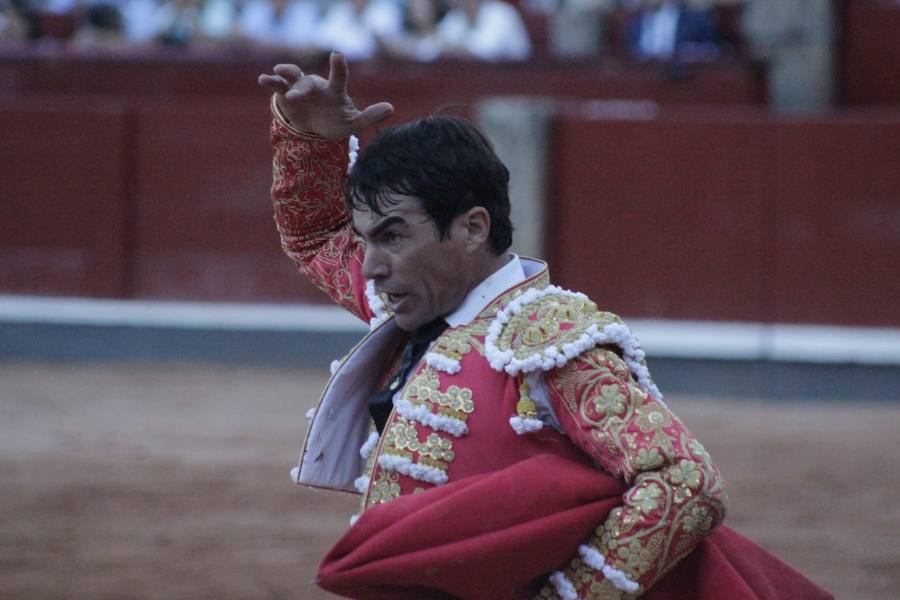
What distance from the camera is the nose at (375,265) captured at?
1.53m

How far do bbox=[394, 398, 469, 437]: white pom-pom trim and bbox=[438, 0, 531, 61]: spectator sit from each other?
6.34 meters

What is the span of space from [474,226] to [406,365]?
0.19m

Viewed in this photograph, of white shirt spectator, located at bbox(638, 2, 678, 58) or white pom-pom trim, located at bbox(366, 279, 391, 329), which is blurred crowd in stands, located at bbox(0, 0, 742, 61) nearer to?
white shirt spectator, located at bbox(638, 2, 678, 58)

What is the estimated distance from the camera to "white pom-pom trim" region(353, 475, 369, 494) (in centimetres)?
160

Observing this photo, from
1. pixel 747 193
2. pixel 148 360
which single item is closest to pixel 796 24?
pixel 747 193

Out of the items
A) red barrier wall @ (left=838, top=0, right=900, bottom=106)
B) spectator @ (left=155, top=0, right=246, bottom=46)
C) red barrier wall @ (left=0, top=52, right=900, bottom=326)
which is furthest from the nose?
red barrier wall @ (left=838, top=0, right=900, bottom=106)

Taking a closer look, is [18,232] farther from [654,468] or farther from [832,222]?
[654,468]

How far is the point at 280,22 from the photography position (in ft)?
26.5

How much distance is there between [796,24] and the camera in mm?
8273

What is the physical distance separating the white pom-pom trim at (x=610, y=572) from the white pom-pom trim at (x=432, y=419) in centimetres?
19

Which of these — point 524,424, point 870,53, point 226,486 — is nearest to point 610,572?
point 524,424

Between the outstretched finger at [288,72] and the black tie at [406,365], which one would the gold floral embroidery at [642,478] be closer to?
the black tie at [406,365]

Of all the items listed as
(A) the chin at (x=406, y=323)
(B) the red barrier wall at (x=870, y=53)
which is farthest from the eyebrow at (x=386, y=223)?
(B) the red barrier wall at (x=870, y=53)

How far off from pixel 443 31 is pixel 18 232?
2.59 metres
